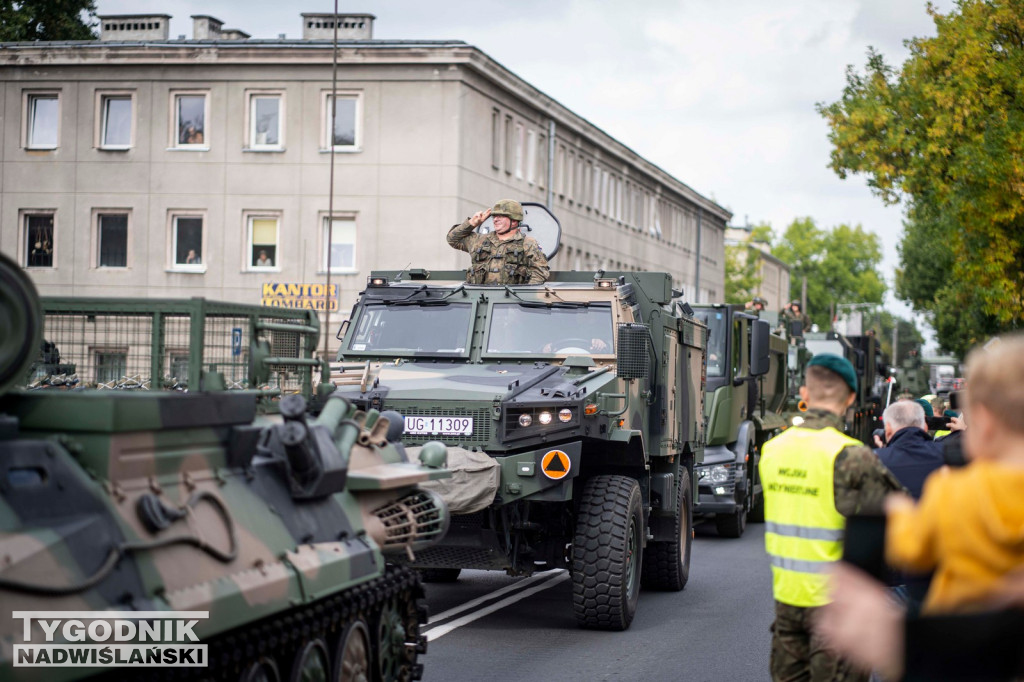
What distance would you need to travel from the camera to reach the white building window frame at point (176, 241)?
132 feet

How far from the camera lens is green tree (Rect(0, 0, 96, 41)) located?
134 ft

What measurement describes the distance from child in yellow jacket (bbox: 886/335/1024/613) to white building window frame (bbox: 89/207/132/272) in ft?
129

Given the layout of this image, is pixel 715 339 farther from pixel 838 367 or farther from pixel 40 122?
pixel 40 122

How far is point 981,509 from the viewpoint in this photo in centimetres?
310

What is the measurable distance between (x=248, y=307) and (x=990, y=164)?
1703 centimetres

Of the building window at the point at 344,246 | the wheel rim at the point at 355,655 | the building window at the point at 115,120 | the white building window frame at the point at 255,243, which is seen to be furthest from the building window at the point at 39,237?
the wheel rim at the point at 355,655

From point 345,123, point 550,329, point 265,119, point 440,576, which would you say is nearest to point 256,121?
point 265,119

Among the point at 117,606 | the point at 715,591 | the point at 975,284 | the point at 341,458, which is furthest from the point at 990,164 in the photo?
the point at 117,606

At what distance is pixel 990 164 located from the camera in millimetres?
21328

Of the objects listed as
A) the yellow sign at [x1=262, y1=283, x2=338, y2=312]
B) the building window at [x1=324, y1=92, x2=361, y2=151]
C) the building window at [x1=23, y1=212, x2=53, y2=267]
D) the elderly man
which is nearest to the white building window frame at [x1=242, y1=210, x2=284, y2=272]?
the yellow sign at [x1=262, y1=283, x2=338, y2=312]

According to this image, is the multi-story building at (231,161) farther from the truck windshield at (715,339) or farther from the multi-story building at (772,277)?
the multi-story building at (772,277)

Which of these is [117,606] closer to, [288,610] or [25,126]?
[288,610]

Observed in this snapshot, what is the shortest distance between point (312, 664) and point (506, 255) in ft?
22.3

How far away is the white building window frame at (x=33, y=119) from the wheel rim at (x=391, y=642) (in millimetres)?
35845
